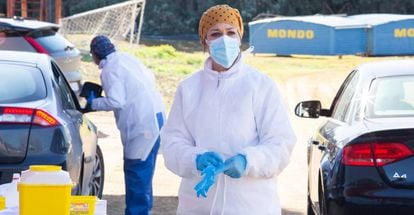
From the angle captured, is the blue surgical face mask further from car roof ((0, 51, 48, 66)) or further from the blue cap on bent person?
the blue cap on bent person

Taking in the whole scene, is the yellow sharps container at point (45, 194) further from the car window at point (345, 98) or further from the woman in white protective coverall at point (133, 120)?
the woman in white protective coverall at point (133, 120)

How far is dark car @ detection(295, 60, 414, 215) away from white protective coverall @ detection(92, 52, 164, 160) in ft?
6.17

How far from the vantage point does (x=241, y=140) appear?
4.63 meters

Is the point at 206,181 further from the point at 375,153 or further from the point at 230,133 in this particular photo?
the point at 375,153

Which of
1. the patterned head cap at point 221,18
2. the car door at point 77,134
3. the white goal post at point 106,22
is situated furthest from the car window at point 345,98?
the white goal post at point 106,22

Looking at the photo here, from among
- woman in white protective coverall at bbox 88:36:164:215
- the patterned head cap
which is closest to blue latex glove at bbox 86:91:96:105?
woman in white protective coverall at bbox 88:36:164:215

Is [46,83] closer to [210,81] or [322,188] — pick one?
[322,188]

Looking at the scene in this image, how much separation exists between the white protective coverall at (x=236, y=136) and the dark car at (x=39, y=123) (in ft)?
7.91

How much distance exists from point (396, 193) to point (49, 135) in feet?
7.86

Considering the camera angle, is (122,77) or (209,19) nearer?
(209,19)

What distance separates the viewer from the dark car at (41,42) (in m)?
13.9

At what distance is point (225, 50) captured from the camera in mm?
4652

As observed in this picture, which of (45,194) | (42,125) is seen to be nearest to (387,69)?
(42,125)

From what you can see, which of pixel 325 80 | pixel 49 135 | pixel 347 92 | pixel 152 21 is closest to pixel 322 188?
pixel 347 92
